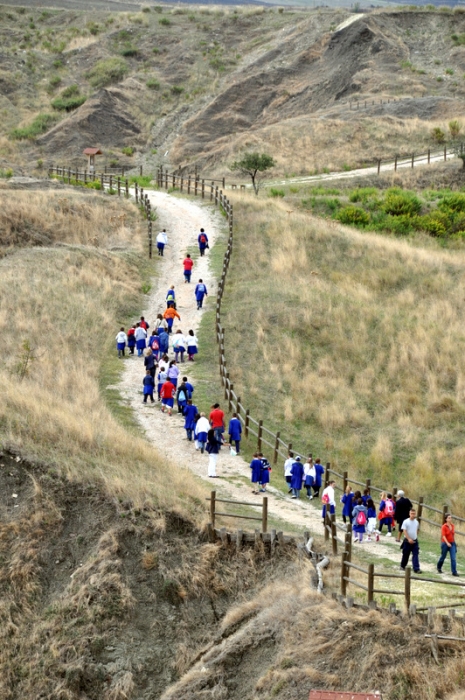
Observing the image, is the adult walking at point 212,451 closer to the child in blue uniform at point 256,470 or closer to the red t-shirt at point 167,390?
the child in blue uniform at point 256,470

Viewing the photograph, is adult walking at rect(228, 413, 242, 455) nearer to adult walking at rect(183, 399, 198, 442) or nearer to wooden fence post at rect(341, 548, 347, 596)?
adult walking at rect(183, 399, 198, 442)

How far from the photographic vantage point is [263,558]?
17.5 metres

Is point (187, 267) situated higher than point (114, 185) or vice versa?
point (114, 185)

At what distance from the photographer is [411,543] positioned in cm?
1680

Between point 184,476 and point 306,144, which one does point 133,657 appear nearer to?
point 184,476

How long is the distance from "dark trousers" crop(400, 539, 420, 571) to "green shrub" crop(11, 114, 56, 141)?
60.0m

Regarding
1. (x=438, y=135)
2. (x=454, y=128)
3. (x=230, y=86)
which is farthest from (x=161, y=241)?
(x=230, y=86)

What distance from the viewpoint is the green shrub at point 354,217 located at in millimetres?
47000

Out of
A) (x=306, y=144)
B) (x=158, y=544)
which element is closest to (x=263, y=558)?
(x=158, y=544)

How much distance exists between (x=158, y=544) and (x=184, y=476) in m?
2.20

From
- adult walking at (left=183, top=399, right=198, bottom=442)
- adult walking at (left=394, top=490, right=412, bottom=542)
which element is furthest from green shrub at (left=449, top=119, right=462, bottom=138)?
adult walking at (left=394, top=490, right=412, bottom=542)

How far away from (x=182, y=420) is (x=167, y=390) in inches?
34.6

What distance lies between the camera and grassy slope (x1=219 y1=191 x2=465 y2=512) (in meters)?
26.0

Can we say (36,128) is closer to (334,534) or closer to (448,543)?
(334,534)
